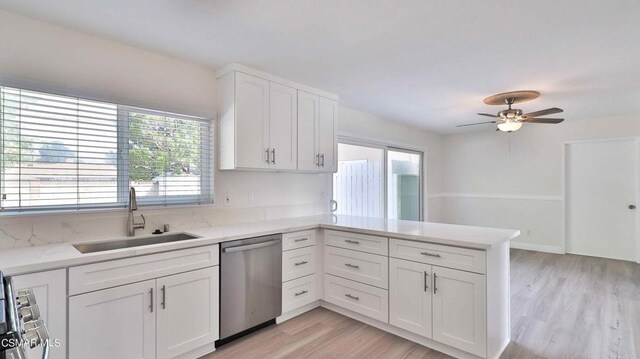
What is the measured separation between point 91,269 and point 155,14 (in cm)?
156

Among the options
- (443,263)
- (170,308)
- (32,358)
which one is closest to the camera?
(32,358)

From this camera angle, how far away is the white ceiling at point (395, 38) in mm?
1845

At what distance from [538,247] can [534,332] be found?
3502 millimetres

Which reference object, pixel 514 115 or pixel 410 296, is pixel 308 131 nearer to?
pixel 410 296

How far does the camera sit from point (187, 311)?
212cm

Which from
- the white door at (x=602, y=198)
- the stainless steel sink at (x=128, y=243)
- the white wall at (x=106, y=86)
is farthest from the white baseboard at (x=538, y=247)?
the stainless steel sink at (x=128, y=243)

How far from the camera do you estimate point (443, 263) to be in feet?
7.27

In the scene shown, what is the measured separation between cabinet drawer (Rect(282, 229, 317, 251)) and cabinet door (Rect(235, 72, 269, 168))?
0.70 metres

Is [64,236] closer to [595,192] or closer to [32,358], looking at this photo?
[32,358]

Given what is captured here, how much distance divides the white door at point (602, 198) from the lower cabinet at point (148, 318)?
19.2 feet

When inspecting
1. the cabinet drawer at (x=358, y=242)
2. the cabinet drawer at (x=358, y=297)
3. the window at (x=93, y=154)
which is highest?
the window at (x=93, y=154)

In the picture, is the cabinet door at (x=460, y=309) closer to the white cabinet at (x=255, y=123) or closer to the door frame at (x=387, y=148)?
the white cabinet at (x=255, y=123)

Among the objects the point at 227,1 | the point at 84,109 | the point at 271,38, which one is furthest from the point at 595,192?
the point at 84,109

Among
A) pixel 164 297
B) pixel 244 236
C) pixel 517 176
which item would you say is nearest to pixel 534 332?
pixel 244 236
